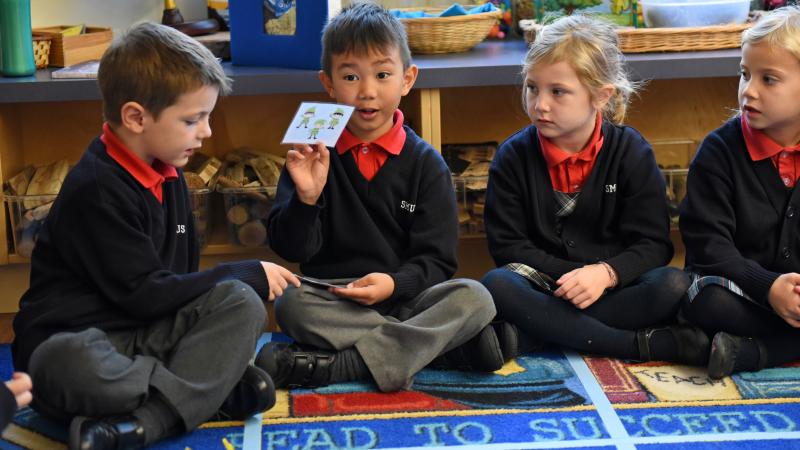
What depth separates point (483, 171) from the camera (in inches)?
103

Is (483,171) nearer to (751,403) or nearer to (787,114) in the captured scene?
(787,114)

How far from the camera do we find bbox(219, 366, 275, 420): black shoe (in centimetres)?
183

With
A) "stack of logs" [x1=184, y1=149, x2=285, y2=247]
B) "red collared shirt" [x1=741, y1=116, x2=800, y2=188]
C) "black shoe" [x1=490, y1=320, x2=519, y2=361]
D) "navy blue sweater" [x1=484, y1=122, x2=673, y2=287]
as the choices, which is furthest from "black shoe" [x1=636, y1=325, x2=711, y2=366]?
"stack of logs" [x1=184, y1=149, x2=285, y2=247]

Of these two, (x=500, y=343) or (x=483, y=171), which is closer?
(x=500, y=343)

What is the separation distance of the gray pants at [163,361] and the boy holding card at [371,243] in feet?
0.61

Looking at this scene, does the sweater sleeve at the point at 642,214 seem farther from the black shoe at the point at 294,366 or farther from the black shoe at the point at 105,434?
the black shoe at the point at 105,434

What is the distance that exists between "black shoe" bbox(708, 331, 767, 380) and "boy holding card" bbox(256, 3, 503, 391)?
0.40m

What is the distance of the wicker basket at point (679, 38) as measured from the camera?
2516mm

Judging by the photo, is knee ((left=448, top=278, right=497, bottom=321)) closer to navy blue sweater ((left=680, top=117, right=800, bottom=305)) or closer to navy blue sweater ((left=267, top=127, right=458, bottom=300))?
navy blue sweater ((left=267, top=127, right=458, bottom=300))

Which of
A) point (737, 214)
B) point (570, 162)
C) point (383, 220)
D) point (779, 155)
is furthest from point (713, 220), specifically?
point (383, 220)

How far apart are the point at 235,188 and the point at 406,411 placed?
2.90 ft

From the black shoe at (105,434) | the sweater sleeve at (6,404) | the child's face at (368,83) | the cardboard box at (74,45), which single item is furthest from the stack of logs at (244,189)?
the sweater sleeve at (6,404)

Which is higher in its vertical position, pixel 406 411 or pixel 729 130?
pixel 729 130

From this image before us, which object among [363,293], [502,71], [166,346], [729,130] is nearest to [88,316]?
[166,346]
